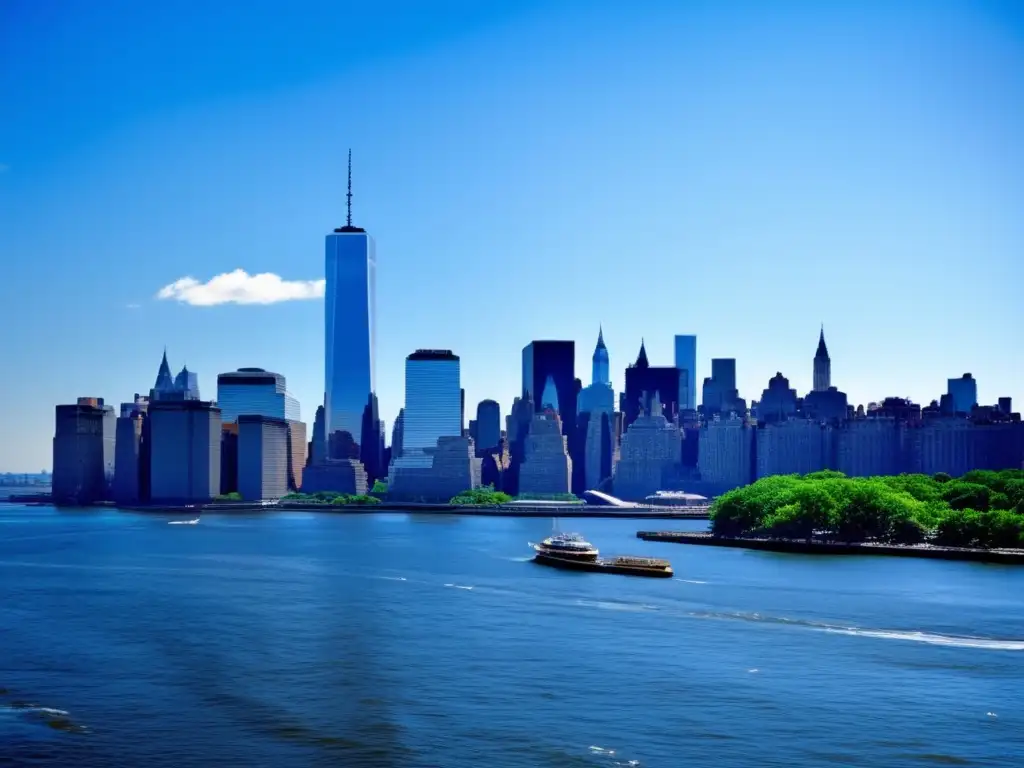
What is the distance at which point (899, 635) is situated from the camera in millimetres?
67125

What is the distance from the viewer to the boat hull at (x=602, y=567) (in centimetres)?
10550

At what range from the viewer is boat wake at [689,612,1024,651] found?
6431 centimetres

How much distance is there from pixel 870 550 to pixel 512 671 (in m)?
87.7

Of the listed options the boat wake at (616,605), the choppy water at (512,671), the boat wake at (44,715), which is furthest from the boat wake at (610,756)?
the boat wake at (616,605)

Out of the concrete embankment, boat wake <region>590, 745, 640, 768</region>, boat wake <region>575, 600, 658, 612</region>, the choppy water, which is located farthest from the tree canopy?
boat wake <region>590, 745, 640, 768</region>

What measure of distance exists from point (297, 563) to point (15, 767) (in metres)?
84.9

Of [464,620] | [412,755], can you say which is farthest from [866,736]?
[464,620]

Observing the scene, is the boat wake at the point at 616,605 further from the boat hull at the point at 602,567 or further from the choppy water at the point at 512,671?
the boat hull at the point at 602,567

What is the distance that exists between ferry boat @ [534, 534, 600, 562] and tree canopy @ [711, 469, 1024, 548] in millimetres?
37508

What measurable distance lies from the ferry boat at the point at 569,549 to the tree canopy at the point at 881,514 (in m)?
37.5

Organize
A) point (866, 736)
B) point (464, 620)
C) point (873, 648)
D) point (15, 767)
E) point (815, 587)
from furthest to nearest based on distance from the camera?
point (815, 587) < point (464, 620) < point (873, 648) < point (866, 736) < point (15, 767)

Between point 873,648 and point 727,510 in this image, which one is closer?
point 873,648

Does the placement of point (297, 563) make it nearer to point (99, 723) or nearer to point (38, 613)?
point (38, 613)

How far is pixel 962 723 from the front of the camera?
151 feet
